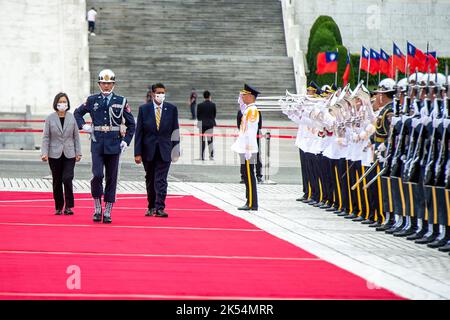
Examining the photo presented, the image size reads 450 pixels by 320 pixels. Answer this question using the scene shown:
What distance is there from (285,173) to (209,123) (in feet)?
17.3

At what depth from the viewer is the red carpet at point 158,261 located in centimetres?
1070

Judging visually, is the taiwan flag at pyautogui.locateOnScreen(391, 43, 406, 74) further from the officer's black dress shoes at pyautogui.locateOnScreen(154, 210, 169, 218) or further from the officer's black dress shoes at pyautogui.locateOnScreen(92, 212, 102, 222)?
the officer's black dress shoes at pyautogui.locateOnScreen(92, 212, 102, 222)

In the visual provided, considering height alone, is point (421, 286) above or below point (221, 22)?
below

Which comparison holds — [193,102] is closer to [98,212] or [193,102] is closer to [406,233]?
[98,212]

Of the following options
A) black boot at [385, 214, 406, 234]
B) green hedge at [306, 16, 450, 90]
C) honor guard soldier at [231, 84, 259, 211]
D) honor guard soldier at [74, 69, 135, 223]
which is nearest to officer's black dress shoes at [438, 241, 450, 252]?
black boot at [385, 214, 406, 234]

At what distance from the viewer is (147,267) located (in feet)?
40.1

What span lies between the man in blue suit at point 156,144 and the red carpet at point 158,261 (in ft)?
1.22

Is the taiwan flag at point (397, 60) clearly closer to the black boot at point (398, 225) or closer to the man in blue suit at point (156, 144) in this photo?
the black boot at point (398, 225)

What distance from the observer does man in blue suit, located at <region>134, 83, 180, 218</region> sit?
18.1m

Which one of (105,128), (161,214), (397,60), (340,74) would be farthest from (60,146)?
(340,74)

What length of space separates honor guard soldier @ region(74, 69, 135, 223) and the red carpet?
38cm
